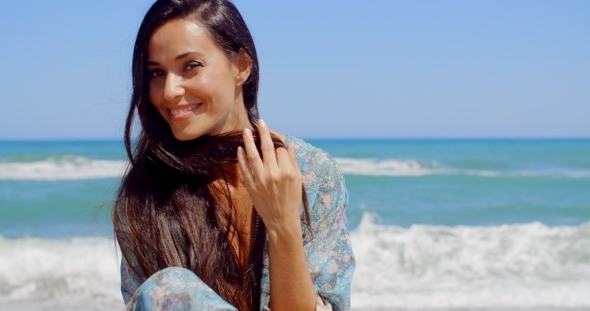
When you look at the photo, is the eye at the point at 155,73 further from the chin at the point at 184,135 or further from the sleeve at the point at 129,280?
the sleeve at the point at 129,280

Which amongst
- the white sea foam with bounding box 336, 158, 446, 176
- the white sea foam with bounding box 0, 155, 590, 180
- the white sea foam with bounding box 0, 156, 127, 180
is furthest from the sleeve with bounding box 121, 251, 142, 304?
the white sea foam with bounding box 336, 158, 446, 176

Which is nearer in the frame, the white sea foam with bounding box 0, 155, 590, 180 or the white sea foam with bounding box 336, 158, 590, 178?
the white sea foam with bounding box 0, 155, 590, 180

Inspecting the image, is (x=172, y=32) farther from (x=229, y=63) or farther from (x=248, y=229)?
(x=248, y=229)

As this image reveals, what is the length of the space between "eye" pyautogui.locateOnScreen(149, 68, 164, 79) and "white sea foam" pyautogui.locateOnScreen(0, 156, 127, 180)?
13.9 meters

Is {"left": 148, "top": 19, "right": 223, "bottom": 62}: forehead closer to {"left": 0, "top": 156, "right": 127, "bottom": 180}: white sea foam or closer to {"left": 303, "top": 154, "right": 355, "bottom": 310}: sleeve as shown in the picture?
{"left": 303, "top": 154, "right": 355, "bottom": 310}: sleeve

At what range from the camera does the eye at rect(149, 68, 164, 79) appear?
235cm

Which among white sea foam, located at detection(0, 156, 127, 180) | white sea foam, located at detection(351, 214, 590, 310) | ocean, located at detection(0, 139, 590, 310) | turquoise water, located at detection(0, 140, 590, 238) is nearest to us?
white sea foam, located at detection(351, 214, 590, 310)

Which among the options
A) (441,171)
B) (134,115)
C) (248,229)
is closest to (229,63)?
(134,115)

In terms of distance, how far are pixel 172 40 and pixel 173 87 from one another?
0.15m

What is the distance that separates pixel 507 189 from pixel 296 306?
12639 millimetres

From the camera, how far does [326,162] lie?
253cm

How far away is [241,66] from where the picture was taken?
8.18 feet

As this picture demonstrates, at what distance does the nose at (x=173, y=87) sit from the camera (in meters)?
2.29

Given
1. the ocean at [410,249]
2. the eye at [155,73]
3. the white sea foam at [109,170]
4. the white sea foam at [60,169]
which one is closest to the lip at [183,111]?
the eye at [155,73]
